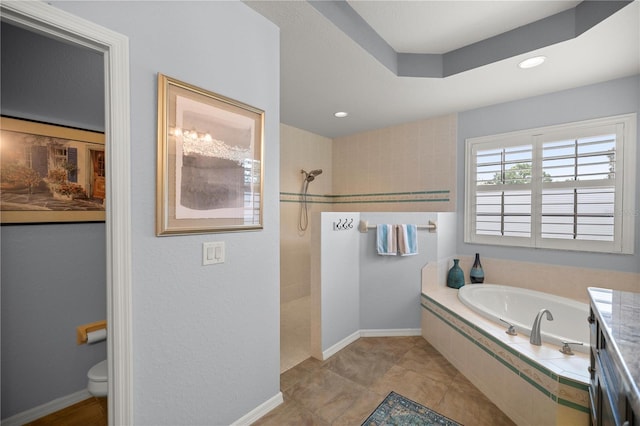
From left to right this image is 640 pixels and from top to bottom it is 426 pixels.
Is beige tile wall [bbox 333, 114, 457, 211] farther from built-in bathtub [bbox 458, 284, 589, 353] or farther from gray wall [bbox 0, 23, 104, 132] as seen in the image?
gray wall [bbox 0, 23, 104, 132]

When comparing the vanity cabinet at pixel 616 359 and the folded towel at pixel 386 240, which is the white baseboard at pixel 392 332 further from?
the vanity cabinet at pixel 616 359

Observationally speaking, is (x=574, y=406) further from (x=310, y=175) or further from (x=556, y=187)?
(x=310, y=175)

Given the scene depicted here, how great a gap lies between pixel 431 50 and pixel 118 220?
252 centimetres

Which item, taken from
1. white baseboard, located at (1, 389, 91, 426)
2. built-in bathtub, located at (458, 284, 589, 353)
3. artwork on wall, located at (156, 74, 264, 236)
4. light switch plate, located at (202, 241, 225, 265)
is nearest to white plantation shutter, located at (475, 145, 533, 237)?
built-in bathtub, located at (458, 284, 589, 353)

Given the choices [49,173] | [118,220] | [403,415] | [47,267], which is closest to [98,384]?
[47,267]

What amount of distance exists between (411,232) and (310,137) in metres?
2.09

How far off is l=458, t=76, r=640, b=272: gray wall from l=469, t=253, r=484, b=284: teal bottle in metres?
0.12

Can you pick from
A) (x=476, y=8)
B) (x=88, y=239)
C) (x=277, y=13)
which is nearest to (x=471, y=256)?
(x=476, y=8)

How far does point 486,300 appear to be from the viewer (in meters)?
2.83

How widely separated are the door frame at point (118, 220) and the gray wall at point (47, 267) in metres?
1.06

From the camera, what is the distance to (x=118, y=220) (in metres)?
→ 1.14

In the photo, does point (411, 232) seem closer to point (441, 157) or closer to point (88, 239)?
point (441, 157)

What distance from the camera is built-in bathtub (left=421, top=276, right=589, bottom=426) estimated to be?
4.96 ft

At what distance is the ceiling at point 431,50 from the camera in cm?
177
